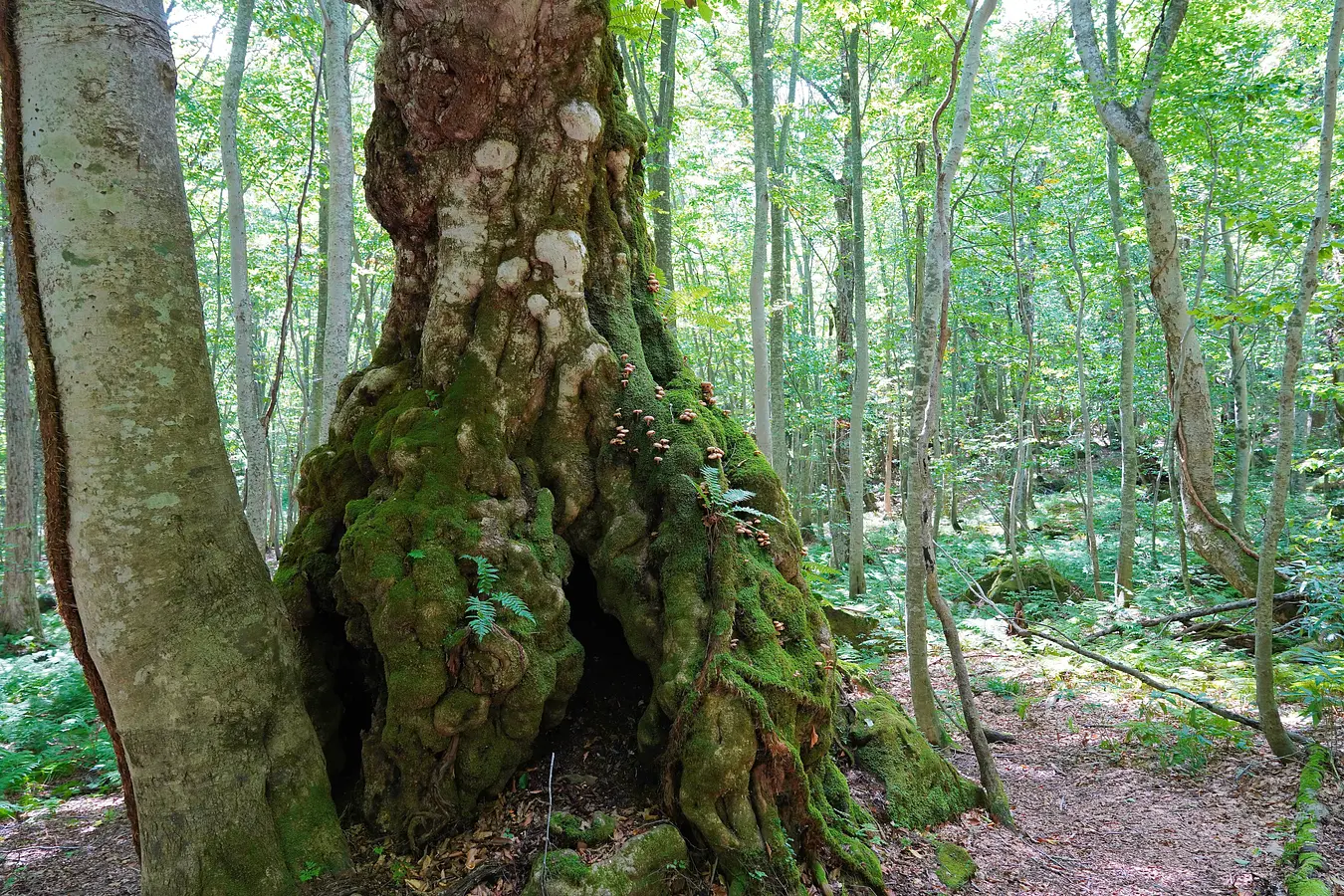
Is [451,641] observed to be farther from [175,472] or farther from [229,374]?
[229,374]

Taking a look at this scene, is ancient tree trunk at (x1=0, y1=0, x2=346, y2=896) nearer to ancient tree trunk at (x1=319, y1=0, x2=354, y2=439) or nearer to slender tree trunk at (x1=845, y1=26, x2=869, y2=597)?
ancient tree trunk at (x1=319, y1=0, x2=354, y2=439)

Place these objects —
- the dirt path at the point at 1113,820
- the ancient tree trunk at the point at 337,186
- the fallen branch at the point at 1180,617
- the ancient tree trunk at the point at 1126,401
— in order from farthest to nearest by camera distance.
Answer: the ancient tree trunk at the point at 1126,401
the fallen branch at the point at 1180,617
the ancient tree trunk at the point at 337,186
the dirt path at the point at 1113,820

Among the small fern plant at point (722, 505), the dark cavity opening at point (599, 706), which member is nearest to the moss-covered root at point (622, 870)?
the dark cavity opening at point (599, 706)

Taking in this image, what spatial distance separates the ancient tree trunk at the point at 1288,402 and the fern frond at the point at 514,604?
5231 millimetres

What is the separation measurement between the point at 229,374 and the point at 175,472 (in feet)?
103

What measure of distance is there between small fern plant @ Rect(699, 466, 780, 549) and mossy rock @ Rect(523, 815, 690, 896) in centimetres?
166

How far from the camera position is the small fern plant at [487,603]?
344cm

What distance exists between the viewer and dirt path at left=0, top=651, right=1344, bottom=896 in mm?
3688

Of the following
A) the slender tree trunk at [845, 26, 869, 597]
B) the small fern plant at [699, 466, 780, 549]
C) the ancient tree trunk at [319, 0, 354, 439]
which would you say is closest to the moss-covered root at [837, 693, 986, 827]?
the small fern plant at [699, 466, 780, 549]

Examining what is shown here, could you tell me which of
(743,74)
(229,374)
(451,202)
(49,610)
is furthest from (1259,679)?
(229,374)

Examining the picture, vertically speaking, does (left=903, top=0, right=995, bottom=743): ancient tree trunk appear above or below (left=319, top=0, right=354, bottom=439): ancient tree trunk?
below

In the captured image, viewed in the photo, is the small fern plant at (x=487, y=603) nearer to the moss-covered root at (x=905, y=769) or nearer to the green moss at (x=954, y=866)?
the moss-covered root at (x=905, y=769)

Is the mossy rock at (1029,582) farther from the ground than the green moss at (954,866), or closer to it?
closer to it

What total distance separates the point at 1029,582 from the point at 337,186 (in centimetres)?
1353
